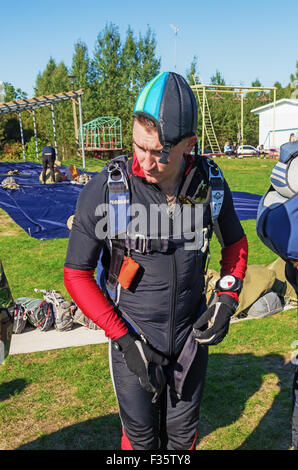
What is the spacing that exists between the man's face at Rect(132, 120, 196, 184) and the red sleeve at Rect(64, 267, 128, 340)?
61 cm

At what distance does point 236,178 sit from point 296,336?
16.7m

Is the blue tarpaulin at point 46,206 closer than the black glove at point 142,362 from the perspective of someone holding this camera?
No

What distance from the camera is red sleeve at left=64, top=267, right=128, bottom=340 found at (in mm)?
2113

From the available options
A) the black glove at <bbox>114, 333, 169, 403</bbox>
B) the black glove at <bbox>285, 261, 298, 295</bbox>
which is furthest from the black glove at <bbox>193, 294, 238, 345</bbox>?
the black glove at <bbox>285, 261, 298, 295</bbox>

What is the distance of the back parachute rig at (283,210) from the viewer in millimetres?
1974

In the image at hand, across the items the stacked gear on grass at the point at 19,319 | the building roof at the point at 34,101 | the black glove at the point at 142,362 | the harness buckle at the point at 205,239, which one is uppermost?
the building roof at the point at 34,101

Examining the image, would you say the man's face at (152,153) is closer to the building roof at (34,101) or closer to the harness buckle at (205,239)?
the harness buckle at (205,239)

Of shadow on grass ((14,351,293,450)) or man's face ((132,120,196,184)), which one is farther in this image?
shadow on grass ((14,351,293,450))

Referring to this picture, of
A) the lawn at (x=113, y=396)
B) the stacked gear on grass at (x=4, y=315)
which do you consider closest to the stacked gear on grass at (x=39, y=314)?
the lawn at (x=113, y=396)

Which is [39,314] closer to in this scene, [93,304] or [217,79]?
[93,304]

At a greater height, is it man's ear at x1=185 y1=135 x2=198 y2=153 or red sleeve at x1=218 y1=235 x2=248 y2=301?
man's ear at x1=185 y1=135 x2=198 y2=153

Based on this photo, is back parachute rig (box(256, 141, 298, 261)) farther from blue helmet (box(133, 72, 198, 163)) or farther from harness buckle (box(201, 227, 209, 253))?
blue helmet (box(133, 72, 198, 163))

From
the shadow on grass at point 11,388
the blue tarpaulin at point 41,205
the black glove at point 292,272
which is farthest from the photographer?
the blue tarpaulin at point 41,205

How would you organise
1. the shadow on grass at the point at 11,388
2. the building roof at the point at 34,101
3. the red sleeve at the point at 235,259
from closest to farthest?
1. the red sleeve at the point at 235,259
2. the shadow on grass at the point at 11,388
3. the building roof at the point at 34,101
